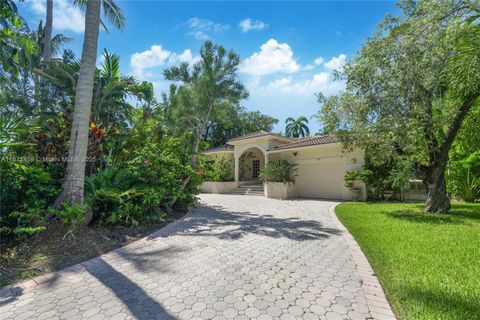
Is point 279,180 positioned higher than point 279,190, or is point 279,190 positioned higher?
point 279,180

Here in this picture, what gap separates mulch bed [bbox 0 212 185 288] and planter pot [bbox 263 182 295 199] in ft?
40.4

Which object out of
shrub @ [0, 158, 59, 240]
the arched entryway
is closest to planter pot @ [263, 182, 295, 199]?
the arched entryway

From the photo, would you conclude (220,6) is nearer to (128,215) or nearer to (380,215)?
(128,215)

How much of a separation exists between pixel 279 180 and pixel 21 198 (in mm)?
14945

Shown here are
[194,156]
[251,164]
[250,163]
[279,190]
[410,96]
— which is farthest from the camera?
[251,164]

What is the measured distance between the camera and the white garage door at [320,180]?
→ 17.9m

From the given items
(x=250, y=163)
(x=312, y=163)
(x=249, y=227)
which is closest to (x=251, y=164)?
(x=250, y=163)

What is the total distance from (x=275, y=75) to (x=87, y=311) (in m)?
12.8

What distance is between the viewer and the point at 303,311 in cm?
344

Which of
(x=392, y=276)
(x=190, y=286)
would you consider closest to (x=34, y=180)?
(x=190, y=286)

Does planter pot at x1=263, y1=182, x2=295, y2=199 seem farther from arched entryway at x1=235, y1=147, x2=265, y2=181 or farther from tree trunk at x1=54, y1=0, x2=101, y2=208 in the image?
tree trunk at x1=54, y1=0, x2=101, y2=208

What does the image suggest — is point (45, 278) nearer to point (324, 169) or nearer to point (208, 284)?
point (208, 284)

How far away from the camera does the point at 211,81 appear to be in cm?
1314

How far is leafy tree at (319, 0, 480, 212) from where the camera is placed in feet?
28.6
